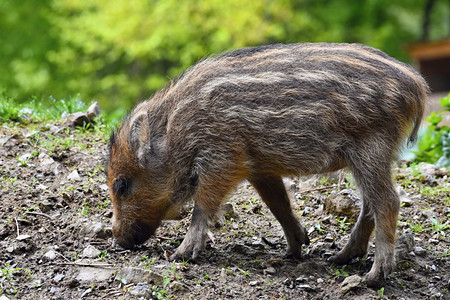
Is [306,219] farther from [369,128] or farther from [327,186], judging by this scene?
[369,128]

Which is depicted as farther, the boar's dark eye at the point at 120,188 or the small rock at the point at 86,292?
the boar's dark eye at the point at 120,188

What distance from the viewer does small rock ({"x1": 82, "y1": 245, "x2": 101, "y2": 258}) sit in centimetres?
500

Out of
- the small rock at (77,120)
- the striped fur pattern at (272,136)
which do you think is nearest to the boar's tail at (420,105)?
the striped fur pattern at (272,136)

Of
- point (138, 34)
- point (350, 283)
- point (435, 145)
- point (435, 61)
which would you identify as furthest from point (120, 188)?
point (138, 34)

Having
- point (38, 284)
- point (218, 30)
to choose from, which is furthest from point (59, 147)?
point (218, 30)

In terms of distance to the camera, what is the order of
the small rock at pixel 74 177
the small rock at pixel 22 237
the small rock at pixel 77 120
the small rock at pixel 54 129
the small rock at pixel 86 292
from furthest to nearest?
the small rock at pixel 77 120 < the small rock at pixel 54 129 < the small rock at pixel 74 177 < the small rock at pixel 22 237 < the small rock at pixel 86 292

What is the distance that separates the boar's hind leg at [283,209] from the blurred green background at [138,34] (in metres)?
10.8

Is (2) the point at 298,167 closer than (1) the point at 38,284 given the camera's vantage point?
No

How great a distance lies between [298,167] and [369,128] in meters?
0.58

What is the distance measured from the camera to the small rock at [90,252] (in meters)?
5.00

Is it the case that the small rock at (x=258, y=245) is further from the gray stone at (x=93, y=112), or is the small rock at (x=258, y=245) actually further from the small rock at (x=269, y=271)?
the gray stone at (x=93, y=112)

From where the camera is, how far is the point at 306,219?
236 inches

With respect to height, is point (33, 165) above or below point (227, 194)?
above

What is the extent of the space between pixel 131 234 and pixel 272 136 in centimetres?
131
